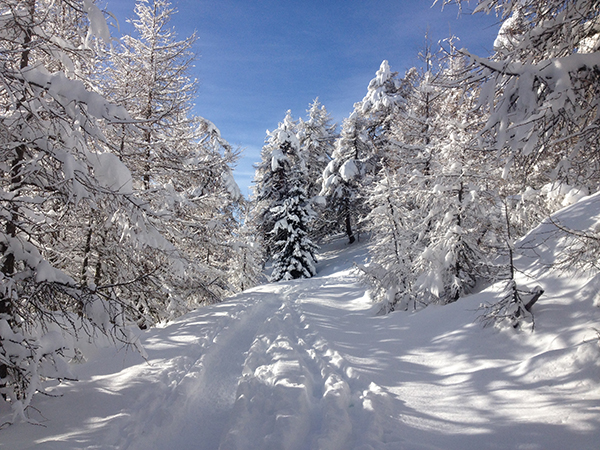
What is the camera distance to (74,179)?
2.83m

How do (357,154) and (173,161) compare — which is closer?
(173,161)

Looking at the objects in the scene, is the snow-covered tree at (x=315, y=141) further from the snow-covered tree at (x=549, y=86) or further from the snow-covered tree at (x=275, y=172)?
the snow-covered tree at (x=549, y=86)

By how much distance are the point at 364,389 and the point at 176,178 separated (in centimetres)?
750

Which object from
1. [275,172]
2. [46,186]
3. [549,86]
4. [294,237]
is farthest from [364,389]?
[275,172]

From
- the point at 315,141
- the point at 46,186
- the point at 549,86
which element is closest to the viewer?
the point at 549,86

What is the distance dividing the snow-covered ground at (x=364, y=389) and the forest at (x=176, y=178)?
55 centimetres

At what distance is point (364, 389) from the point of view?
4.39 metres

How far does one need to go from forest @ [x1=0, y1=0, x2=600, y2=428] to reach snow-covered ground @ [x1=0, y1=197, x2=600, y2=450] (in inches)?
21.7

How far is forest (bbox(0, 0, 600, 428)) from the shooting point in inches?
119

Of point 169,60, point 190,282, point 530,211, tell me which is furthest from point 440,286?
point 169,60

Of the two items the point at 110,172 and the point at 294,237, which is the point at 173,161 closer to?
the point at 110,172

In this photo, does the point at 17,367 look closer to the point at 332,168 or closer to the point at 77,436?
the point at 77,436

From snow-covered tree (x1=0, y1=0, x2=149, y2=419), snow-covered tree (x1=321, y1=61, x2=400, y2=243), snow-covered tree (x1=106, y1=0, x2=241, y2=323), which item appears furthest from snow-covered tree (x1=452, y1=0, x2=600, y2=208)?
snow-covered tree (x1=321, y1=61, x2=400, y2=243)

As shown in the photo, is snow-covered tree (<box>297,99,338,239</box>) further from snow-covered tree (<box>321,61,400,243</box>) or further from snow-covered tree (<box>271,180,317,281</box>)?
snow-covered tree (<box>271,180,317,281</box>)
